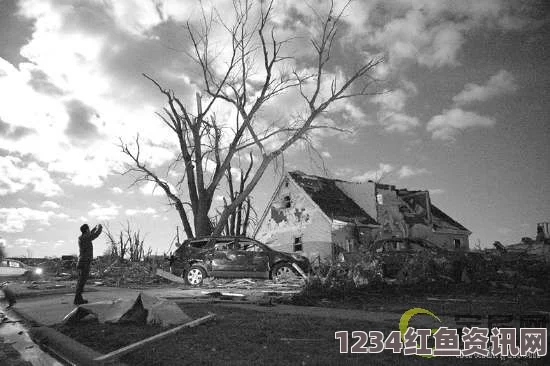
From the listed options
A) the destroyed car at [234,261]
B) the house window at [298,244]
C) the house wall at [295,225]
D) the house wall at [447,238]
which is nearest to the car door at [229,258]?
the destroyed car at [234,261]

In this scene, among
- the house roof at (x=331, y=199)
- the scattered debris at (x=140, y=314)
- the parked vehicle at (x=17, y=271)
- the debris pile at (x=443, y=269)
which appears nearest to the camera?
the scattered debris at (x=140, y=314)

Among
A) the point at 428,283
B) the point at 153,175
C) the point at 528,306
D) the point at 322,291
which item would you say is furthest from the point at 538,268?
the point at 153,175

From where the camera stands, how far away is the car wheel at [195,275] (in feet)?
48.4

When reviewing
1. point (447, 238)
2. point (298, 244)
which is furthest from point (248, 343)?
point (447, 238)

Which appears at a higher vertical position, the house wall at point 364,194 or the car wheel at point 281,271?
the house wall at point 364,194

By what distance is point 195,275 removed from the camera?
14.9 m

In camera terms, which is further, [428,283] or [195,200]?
[195,200]

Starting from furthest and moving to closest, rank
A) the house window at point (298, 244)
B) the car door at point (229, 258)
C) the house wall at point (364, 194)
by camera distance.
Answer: the house wall at point (364, 194) < the house window at point (298, 244) < the car door at point (229, 258)

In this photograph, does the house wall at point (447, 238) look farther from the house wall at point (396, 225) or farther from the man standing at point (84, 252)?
the man standing at point (84, 252)

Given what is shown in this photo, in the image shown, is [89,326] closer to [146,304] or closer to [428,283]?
[146,304]

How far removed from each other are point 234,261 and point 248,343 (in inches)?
403

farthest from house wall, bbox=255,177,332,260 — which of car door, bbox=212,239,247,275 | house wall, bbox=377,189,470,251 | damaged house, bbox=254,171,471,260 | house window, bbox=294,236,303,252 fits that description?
car door, bbox=212,239,247,275

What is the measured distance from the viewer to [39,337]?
5238mm

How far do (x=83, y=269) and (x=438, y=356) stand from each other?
7.42m
